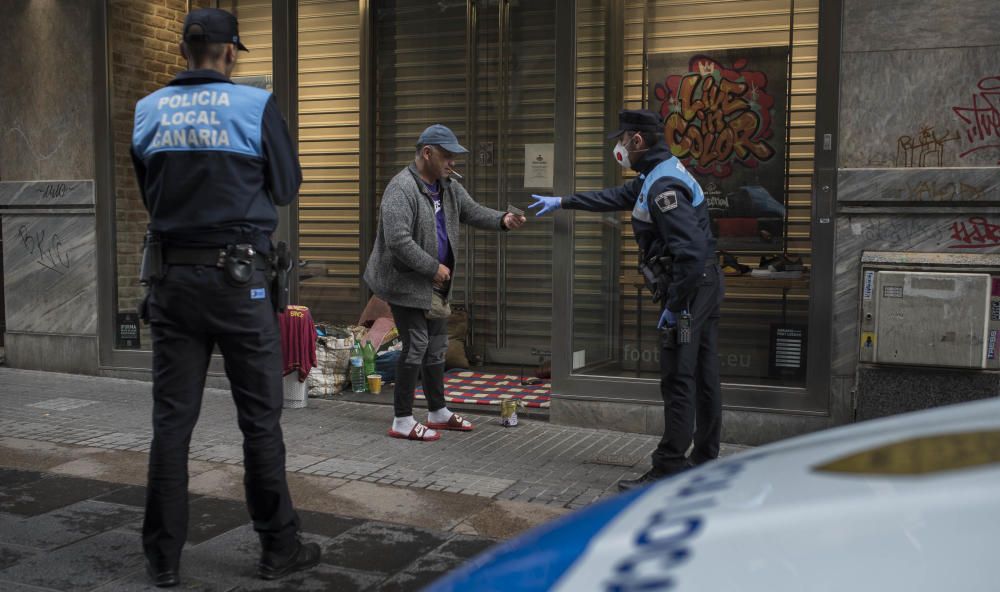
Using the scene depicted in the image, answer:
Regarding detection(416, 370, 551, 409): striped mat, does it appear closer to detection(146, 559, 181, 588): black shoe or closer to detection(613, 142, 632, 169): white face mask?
detection(613, 142, 632, 169): white face mask

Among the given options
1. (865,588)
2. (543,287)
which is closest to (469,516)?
(865,588)

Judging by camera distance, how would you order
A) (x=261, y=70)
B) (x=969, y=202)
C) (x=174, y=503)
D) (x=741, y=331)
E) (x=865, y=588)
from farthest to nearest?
1. (x=261, y=70)
2. (x=741, y=331)
3. (x=969, y=202)
4. (x=174, y=503)
5. (x=865, y=588)

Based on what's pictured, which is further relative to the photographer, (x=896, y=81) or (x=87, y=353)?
(x=87, y=353)

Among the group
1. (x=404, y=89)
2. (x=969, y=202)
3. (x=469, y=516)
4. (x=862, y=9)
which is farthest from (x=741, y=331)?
(x=404, y=89)

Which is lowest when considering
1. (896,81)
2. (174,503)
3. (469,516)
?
(469,516)

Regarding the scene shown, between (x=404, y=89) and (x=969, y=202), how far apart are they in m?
5.52

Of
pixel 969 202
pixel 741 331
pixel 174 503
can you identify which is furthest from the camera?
pixel 741 331

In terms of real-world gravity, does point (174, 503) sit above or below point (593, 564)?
below

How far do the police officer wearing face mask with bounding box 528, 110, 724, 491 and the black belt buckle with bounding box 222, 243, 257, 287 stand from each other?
7.67 ft

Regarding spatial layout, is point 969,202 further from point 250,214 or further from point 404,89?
point 404,89

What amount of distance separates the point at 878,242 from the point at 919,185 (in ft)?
1.37

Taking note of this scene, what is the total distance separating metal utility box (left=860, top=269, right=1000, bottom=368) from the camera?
584 centimetres

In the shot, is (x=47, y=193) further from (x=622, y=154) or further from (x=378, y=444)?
(x=622, y=154)

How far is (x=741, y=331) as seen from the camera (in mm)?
6875
